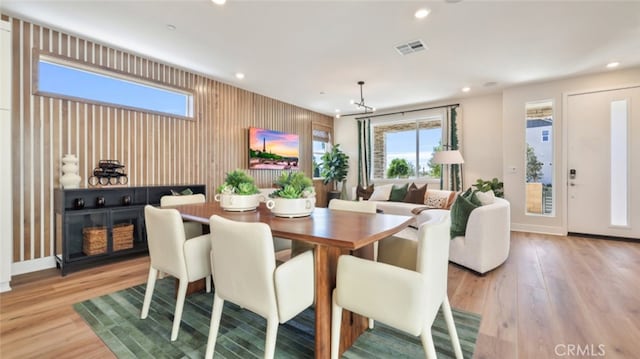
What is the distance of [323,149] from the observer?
24.1ft

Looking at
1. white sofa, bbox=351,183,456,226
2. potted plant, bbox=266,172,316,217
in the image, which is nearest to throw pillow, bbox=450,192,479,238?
white sofa, bbox=351,183,456,226

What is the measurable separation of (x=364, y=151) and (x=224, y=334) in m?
5.82

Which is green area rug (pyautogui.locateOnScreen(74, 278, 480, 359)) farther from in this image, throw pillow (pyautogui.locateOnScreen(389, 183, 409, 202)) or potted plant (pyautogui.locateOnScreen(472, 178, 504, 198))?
potted plant (pyautogui.locateOnScreen(472, 178, 504, 198))

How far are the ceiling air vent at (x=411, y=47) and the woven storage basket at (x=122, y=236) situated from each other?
3.98 m

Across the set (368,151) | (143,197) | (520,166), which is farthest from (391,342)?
(368,151)

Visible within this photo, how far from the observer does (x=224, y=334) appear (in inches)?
70.1

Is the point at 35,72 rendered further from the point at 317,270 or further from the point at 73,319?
the point at 317,270

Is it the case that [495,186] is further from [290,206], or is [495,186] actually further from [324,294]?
[324,294]

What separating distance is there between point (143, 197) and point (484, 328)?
3978 mm

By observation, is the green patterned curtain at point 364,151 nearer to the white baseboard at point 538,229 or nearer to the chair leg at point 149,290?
the white baseboard at point 538,229

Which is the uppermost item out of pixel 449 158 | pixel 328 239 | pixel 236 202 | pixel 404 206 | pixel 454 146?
pixel 454 146

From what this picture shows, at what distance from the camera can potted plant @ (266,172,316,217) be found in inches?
70.2

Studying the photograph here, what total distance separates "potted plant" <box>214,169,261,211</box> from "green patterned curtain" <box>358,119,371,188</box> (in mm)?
5177

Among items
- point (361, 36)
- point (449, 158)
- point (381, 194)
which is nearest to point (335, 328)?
point (361, 36)
